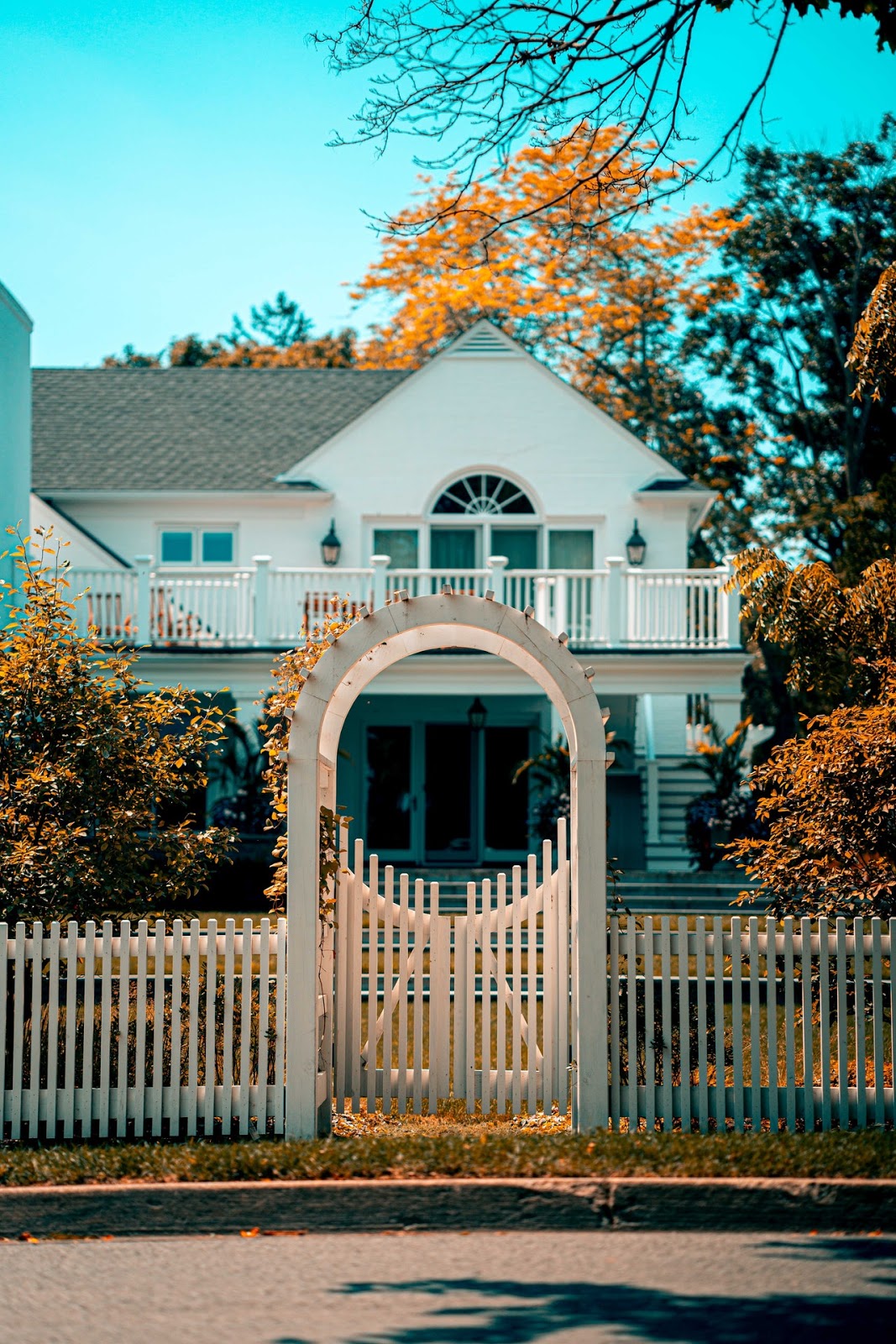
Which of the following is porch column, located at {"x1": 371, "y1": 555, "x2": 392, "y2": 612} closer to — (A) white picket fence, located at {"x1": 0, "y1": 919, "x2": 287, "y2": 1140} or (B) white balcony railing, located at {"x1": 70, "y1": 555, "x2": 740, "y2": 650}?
(B) white balcony railing, located at {"x1": 70, "y1": 555, "x2": 740, "y2": 650}

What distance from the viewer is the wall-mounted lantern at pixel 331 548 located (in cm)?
2455

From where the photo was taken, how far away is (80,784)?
9711 millimetres

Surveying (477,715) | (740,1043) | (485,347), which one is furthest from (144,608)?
(740,1043)

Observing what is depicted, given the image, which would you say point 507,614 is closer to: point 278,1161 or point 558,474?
point 278,1161

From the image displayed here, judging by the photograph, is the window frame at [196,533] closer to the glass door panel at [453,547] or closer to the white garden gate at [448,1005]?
the glass door panel at [453,547]

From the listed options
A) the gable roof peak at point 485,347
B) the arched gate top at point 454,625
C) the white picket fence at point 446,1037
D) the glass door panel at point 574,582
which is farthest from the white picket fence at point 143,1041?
the gable roof peak at point 485,347

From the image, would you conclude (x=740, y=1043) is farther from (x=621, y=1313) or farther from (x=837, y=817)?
(x=621, y=1313)

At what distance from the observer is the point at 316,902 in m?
8.29

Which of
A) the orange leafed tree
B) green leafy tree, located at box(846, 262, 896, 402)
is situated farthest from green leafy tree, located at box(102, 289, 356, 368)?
green leafy tree, located at box(846, 262, 896, 402)

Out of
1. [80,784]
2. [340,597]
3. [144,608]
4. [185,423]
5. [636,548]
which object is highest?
[185,423]

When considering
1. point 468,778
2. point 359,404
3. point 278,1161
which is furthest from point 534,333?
point 278,1161

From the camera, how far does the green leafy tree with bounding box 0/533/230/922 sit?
31.3ft

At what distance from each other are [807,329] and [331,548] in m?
14.0

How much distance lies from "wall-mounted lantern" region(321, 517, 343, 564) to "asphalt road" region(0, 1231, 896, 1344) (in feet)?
60.9
